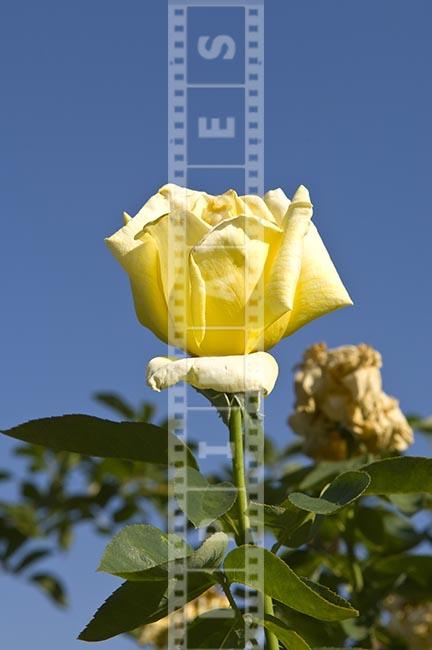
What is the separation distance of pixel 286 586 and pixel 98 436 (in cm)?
26

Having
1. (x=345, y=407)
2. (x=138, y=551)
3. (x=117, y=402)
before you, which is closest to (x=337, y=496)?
(x=138, y=551)

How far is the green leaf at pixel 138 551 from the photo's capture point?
930mm

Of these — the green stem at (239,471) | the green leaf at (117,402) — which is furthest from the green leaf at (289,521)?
the green leaf at (117,402)

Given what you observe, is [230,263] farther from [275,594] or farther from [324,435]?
[324,435]

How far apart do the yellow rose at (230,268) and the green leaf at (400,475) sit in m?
0.17

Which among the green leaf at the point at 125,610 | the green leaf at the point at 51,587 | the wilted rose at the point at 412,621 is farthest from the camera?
the green leaf at the point at 51,587

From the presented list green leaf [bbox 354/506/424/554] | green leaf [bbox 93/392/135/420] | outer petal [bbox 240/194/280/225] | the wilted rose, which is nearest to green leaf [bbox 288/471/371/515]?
outer petal [bbox 240/194/280/225]

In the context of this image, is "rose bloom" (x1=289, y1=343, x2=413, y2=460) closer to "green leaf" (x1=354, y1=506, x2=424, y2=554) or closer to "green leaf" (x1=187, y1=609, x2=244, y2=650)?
"green leaf" (x1=354, y1=506, x2=424, y2=554)

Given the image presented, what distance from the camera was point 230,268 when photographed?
3.53 feet

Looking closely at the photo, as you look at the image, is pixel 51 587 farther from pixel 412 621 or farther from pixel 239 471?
pixel 239 471

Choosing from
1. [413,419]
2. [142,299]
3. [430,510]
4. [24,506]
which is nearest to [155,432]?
[142,299]

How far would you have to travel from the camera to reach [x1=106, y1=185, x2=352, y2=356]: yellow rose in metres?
1.07

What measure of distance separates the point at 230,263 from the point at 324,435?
160cm

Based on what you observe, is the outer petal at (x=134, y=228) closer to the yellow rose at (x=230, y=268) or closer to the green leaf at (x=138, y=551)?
the yellow rose at (x=230, y=268)
